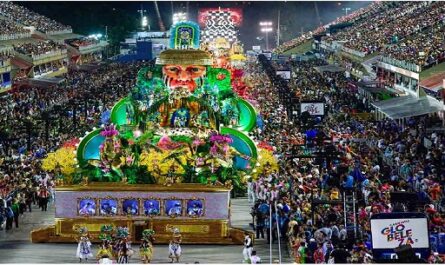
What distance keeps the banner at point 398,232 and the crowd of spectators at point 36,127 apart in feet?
42.7

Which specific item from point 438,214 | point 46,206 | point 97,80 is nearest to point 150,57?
point 97,80

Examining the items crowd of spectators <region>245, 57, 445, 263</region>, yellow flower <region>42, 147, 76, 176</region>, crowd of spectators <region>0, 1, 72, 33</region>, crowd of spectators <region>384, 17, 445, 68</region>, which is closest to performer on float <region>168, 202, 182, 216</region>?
crowd of spectators <region>245, 57, 445, 263</region>

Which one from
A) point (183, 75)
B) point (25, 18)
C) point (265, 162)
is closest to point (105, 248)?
point (265, 162)

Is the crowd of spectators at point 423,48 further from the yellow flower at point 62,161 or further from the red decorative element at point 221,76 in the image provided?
the yellow flower at point 62,161

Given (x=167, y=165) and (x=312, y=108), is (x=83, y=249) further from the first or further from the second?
(x=312, y=108)

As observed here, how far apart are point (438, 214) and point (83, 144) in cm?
1449

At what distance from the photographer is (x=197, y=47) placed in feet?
183

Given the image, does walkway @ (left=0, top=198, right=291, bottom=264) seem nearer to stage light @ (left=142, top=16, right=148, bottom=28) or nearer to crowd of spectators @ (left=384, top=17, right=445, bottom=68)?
crowd of spectators @ (left=384, top=17, right=445, bottom=68)

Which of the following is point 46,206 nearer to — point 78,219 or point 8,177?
point 8,177

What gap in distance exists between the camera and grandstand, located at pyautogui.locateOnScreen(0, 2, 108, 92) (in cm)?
8369

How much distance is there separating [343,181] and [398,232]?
9365mm

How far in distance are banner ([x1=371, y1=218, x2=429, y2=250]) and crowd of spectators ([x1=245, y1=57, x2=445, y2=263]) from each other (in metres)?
0.50

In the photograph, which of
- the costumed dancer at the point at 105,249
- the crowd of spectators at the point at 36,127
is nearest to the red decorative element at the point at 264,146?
the crowd of spectators at the point at 36,127

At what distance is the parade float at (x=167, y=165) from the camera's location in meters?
30.3
